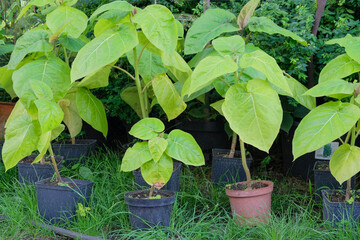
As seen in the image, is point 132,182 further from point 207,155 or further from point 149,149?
point 207,155

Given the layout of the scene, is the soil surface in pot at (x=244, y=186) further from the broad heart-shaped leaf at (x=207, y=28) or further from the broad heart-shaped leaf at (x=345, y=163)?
the broad heart-shaped leaf at (x=207, y=28)

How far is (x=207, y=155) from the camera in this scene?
296cm

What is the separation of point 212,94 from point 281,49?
556mm

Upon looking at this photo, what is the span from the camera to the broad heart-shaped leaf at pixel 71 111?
93.6 inches

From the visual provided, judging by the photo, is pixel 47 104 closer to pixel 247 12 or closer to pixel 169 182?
pixel 169 182

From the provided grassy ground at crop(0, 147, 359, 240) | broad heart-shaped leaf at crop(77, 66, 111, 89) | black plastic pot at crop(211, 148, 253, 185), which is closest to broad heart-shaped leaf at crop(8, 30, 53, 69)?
broad heart-shaped leaf at crop(77, 66, 111, 89)

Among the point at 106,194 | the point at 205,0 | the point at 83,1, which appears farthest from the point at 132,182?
the point at 83,1

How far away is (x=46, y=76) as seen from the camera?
204cm

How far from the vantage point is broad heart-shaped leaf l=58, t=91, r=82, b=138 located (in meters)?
2.38

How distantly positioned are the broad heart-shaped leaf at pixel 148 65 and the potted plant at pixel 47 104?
232 mm

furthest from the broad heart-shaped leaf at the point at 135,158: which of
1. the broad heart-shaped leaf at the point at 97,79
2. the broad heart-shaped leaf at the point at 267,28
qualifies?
the broad heart-shaped leaf at the point at 267,28

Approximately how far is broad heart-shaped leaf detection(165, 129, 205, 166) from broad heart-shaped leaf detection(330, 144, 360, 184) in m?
0.56

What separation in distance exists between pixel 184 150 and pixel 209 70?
36 cm

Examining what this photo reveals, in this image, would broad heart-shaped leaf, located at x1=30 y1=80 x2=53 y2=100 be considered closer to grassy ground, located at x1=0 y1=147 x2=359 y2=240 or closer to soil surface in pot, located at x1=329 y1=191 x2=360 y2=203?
grassy ground, located at x1=0 y1=147 x2=359 y2=240
